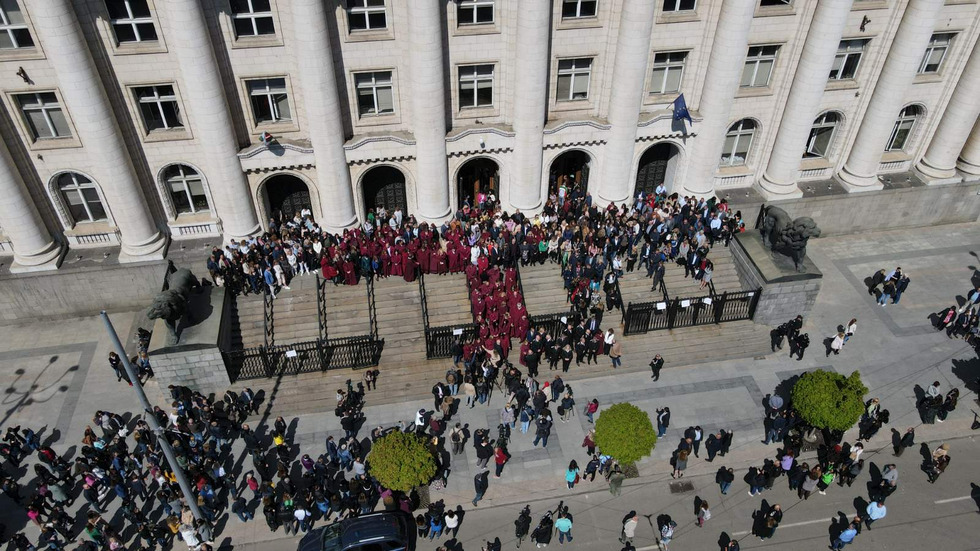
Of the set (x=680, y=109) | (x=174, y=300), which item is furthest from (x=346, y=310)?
(x=680, y=109)

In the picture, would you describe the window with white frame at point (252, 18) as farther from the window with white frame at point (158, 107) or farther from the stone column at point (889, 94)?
the stone column at point (889, 94)

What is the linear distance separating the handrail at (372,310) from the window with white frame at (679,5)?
55.5 ft

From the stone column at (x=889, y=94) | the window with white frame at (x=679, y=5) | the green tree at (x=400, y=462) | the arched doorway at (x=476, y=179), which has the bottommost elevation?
the green tree at (x=400, y=462)

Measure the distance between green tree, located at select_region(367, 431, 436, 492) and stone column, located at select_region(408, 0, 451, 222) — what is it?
1265 cm

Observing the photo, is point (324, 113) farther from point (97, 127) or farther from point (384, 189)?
point (97, 127)

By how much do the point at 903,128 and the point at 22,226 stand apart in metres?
40.6

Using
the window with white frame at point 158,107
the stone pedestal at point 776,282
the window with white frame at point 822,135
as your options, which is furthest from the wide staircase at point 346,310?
the window with white frame at point 822,135

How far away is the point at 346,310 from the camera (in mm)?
30594

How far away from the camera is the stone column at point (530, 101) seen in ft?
93.7

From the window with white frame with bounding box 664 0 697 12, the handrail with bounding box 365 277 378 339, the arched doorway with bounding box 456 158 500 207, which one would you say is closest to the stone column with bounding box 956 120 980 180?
the window with white frame with bounding box 664 0 697 12

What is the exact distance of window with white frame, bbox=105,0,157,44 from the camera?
26266mm

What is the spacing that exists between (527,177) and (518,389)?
34.7 feet

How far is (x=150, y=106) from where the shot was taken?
2869 centimetres

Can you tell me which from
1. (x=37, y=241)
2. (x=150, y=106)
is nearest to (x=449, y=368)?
(x=150, y=106)
